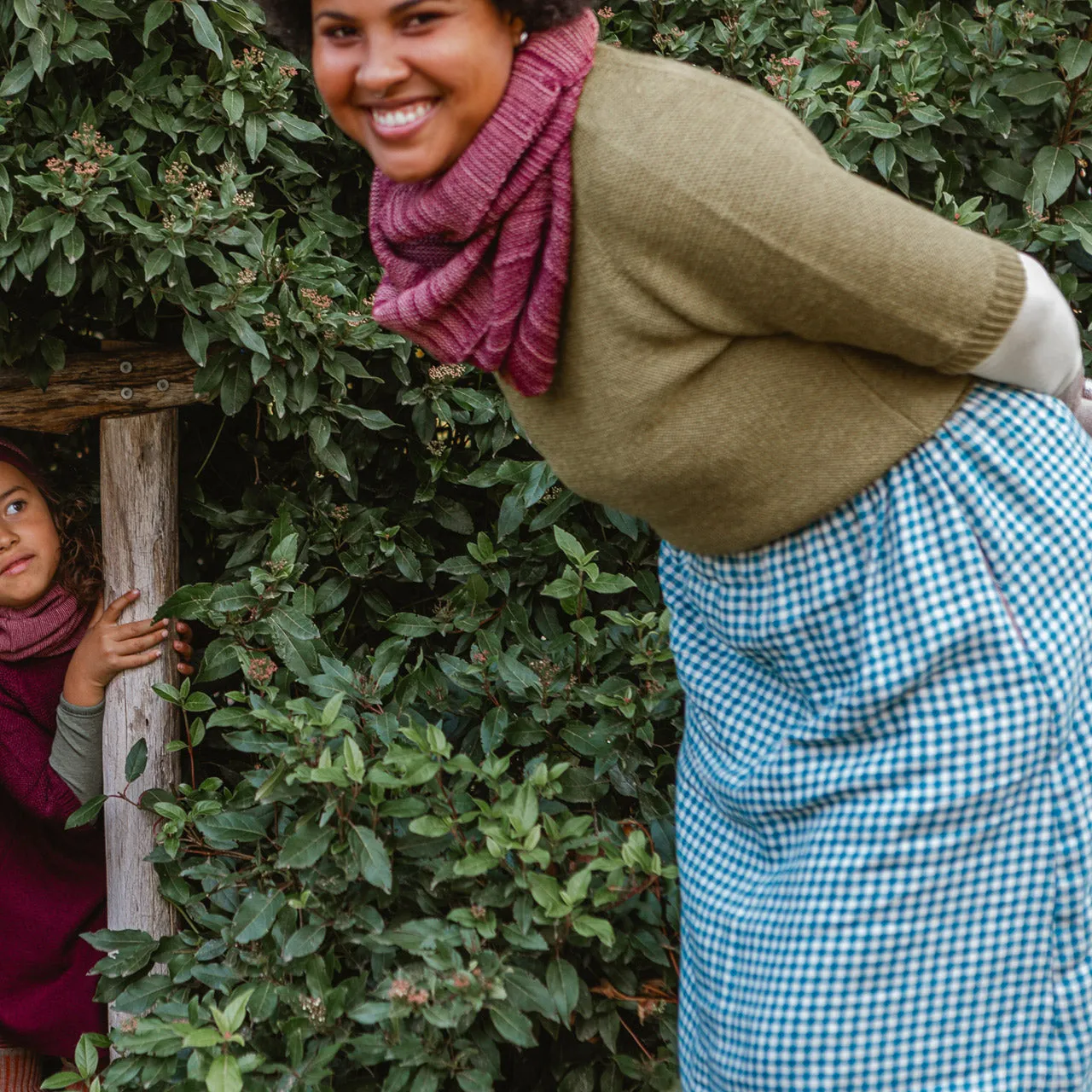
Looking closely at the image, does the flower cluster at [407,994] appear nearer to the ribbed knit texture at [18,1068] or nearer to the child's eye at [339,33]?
the child's eye at [339,33]

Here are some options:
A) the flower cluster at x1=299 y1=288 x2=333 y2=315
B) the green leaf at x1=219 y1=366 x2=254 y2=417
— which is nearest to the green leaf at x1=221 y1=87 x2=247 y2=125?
the flower cluster at x1=299 y1=288 x2=333 y2=315

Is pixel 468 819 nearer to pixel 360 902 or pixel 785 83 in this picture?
pixel 360 902

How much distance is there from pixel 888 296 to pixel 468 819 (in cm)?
104

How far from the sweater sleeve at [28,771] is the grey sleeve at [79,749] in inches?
0.8

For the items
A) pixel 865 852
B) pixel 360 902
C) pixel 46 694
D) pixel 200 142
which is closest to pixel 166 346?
pixel 200 142

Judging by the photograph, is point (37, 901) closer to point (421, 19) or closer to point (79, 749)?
point (79, 749)

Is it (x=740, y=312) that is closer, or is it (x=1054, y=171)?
(x=740, y=312)

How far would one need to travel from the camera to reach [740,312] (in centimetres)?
139

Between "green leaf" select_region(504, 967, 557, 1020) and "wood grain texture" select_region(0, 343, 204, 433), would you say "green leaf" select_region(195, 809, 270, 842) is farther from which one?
"wood grain texture" select_region(0, 343, 204, 433)

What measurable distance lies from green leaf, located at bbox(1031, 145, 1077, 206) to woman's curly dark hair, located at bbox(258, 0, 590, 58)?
5.36ft

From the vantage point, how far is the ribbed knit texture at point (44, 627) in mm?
2641

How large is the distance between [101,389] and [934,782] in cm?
180

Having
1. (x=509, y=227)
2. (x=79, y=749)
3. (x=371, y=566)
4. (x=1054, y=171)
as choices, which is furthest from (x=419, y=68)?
(x=1054, y=171)

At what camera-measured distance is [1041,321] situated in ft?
4.72
